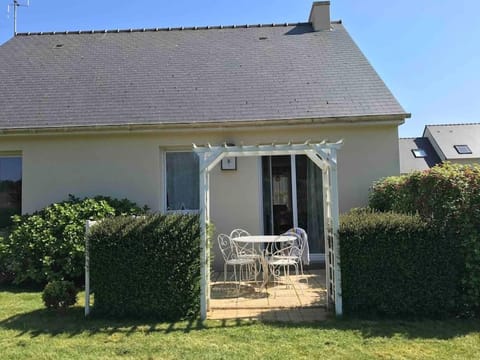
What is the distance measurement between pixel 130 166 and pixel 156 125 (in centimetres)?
113

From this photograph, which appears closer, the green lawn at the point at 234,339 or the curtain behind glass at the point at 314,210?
the green lawn at the point at 234,339

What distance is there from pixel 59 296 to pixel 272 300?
3022 millimetres

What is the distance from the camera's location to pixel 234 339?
14.4 feet

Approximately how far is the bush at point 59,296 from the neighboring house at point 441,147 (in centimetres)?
2604

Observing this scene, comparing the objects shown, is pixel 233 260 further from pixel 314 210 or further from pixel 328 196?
pixel 314 210

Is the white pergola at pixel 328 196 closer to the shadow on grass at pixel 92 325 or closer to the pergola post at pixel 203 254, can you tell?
the pergola post at pixel 203 254

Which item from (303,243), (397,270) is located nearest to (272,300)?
(303,243)

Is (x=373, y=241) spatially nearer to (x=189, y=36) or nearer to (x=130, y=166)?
(x=130, y=166)

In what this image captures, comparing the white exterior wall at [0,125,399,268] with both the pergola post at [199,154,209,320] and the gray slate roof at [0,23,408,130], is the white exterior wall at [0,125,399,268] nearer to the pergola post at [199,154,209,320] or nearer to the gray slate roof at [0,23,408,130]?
the gray slate roof at [0,23,408,130]

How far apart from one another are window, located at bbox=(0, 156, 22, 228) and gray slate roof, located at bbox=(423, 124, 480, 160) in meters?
27.1

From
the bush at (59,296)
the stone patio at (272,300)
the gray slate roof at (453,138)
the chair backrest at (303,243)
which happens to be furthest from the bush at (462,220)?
the gray slate roof at (453,138)

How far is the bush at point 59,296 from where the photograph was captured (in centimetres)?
532

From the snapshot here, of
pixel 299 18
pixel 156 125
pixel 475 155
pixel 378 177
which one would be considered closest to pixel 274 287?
pixel 378 177

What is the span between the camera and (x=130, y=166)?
28.1 ft
